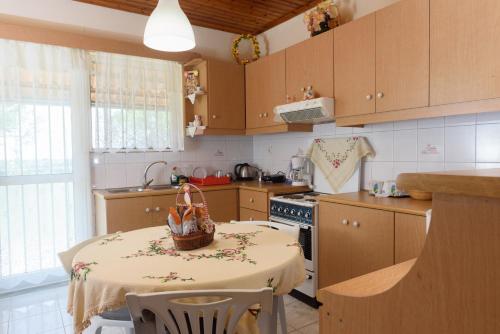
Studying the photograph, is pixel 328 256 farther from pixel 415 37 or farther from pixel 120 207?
pixel 120 207

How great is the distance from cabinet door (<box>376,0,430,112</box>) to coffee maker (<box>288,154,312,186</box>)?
108cm

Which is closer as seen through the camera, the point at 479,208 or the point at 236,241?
the point at 479,208

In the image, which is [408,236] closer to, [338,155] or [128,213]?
[338,155]

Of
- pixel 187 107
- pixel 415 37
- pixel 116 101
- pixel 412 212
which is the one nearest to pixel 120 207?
pixel 116 101

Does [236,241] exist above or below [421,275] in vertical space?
below

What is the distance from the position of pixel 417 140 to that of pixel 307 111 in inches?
33.5

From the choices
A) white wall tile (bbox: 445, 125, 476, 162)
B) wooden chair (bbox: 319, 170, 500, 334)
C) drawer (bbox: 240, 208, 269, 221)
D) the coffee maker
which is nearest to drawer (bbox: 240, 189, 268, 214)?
drawer (bbox: 240, 208, 269, 221)

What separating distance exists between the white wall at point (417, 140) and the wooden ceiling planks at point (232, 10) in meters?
0.21

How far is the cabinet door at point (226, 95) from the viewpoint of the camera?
346 cm

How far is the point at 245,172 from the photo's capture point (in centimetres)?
390

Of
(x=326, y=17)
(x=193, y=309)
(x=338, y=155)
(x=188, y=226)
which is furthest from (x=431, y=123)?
(x=193, y=309)

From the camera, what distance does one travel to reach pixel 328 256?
2465 mm

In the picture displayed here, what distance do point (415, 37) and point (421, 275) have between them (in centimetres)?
197

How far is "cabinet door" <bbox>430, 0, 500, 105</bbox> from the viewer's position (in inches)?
67.0
